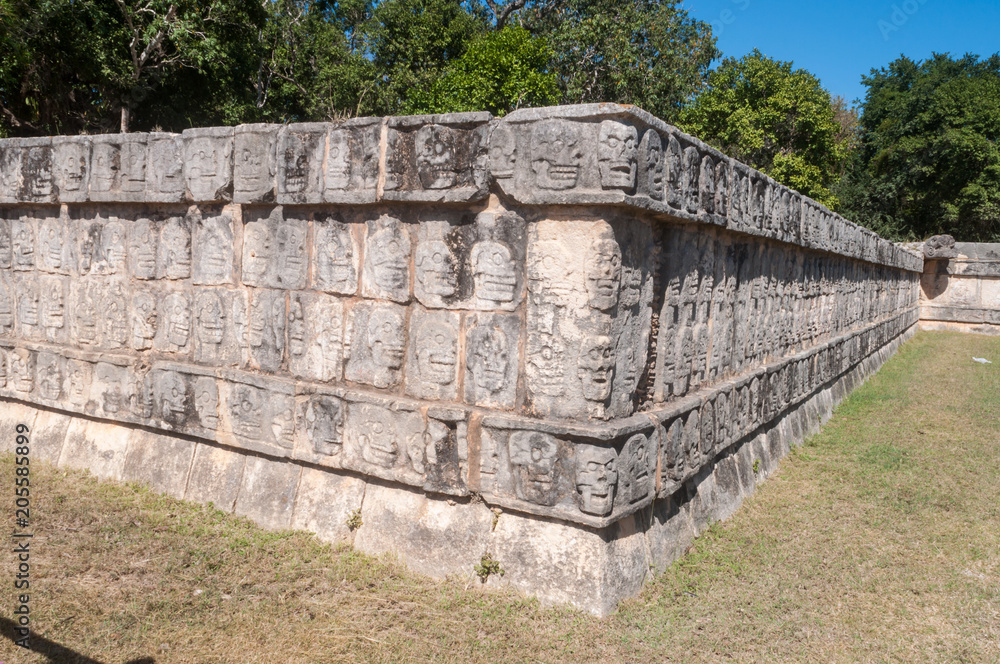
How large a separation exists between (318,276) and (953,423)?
20.6ft

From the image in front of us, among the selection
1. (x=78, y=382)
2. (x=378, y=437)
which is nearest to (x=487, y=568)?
(x=378, y=437)

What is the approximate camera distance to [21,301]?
532 cm

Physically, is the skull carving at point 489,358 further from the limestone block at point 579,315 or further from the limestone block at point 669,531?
the limestone block at point 669,531

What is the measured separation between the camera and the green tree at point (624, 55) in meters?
21.5

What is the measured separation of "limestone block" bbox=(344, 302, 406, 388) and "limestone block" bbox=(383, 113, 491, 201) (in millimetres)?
582

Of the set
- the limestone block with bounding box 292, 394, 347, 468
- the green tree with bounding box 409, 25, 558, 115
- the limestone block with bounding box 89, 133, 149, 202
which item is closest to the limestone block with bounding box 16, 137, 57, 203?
the limestone block with bounding box 89, 133, 149, 202

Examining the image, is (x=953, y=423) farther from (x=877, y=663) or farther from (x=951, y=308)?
(x=951, y=308)

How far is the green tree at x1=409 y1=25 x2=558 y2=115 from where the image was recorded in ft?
55.3

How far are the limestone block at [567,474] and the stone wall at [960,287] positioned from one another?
17440 mm

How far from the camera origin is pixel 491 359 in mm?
3469

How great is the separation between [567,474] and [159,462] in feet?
9.17

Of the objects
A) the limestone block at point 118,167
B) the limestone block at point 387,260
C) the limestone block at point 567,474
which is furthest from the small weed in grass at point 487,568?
the limestone block at point 118,167

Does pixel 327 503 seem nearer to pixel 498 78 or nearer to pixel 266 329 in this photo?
pixel 266 329

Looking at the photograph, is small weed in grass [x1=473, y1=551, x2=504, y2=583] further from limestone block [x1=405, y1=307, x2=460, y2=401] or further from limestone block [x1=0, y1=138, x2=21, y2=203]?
limestone block [x1=0, y1=138, x2=21, y2=203]
